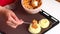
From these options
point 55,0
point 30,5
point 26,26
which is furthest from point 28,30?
point 55,0

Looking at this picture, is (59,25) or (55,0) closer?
(59,25)

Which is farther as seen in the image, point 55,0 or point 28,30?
point 55,0

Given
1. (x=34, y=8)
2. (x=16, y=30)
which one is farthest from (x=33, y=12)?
(x=16, y=30)

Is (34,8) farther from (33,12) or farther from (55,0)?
(55,0)

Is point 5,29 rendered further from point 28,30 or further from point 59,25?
point 59,25

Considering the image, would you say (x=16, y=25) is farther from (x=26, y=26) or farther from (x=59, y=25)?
(x=59, y=25)

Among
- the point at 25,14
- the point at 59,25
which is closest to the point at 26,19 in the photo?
the point at 25,14

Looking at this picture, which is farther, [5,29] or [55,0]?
[55,0]
